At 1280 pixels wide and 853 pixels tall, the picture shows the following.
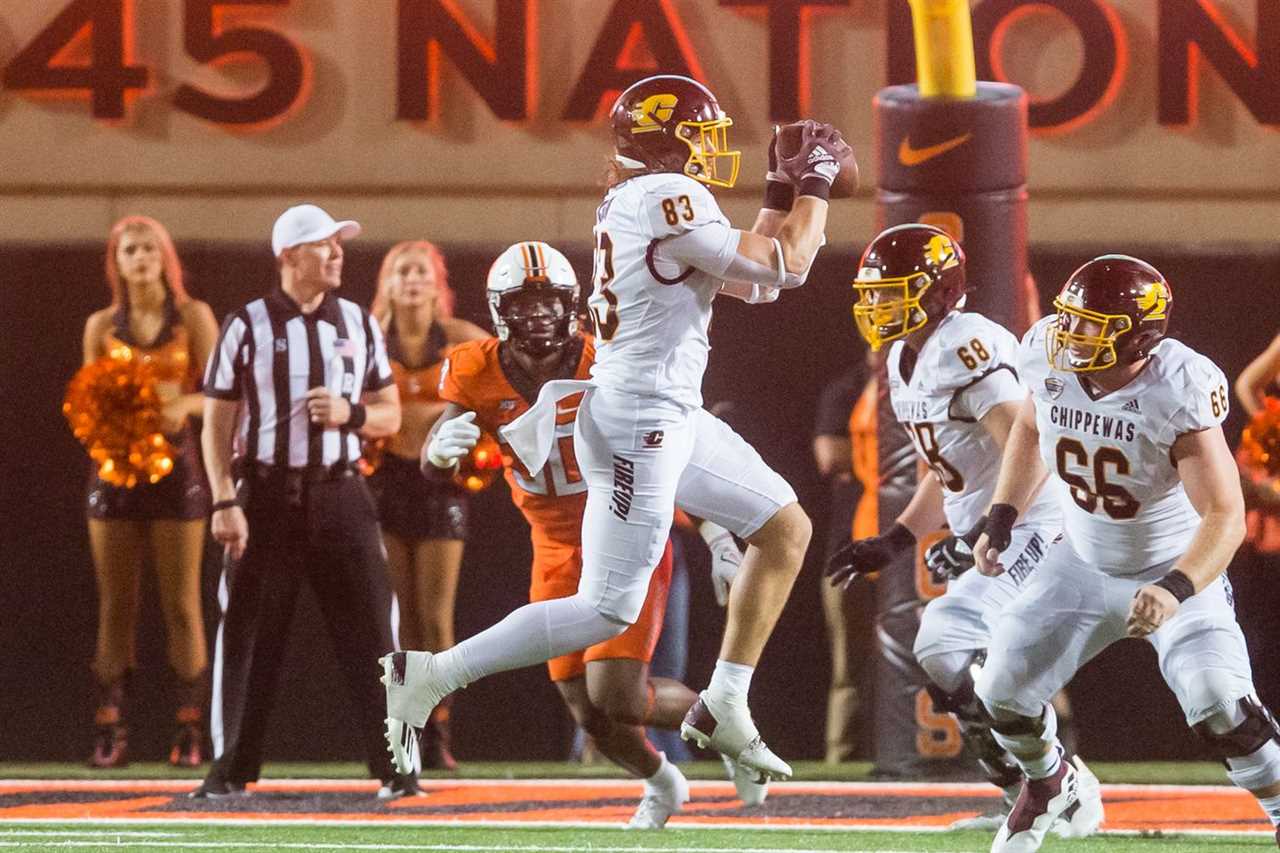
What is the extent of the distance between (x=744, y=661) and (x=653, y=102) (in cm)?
Answer: 133

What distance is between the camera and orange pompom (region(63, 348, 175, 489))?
8.27m

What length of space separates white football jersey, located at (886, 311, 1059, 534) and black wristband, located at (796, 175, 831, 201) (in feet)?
3.18

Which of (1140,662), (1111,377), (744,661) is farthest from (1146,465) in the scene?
(1140,662)

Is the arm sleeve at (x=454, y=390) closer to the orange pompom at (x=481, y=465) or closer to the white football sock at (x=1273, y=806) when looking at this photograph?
the orange pompom at (x=481, y=465)

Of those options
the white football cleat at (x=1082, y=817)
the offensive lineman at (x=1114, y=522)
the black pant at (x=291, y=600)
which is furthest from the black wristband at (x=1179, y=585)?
the black pant at (x=291, y=600)

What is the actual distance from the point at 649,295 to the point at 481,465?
244cm

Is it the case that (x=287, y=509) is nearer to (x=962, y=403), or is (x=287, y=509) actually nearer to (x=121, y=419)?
(x=121, y=419)

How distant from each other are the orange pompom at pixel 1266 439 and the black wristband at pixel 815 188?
308 cm

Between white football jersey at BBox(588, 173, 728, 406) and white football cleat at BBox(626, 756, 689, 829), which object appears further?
white football cleat at BBox(626, 756, 689, 829)

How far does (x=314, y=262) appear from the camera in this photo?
24.9 ft

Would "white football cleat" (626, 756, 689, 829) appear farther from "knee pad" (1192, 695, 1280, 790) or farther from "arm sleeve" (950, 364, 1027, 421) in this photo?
"knee pad" (1192, 695, 1280, 790)

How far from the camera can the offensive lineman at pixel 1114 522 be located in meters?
5.66

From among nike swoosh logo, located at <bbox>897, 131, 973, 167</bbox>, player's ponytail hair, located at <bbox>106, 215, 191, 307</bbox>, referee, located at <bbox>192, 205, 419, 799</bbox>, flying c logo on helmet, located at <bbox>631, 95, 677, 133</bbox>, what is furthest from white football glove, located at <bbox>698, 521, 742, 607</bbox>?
player's ponytail hair, located at <bbox>106, 215, 191, 307</bbox>

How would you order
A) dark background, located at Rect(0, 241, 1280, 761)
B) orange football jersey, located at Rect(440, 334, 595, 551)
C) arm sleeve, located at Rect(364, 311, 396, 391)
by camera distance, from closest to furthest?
orange football jersey, located at Rect(440, 334, 595, 551) < arm sleeve, located at Rect(364, 311, 396, 391) < dark background, located at Rect(0, 241, 1280, 761)
